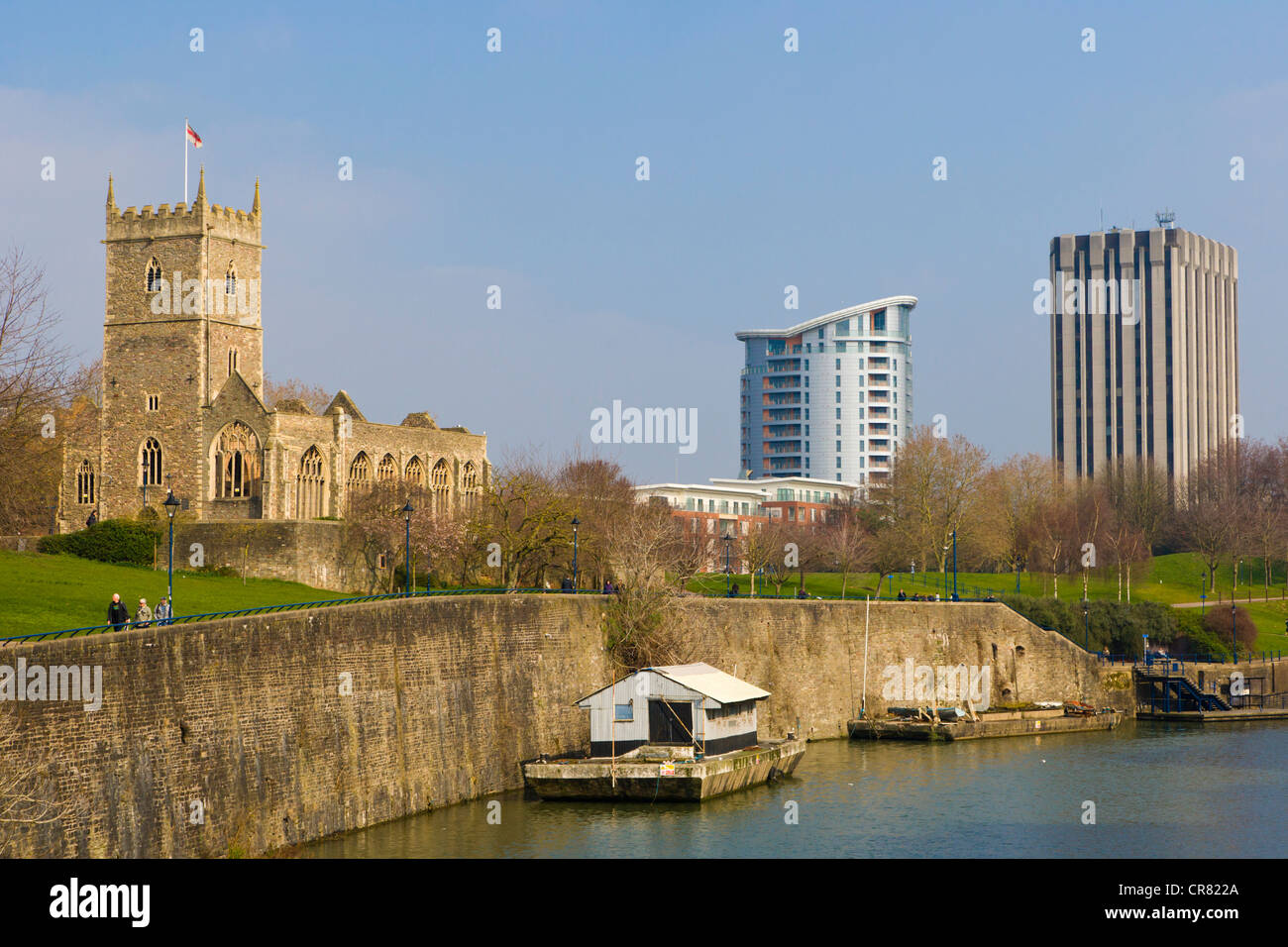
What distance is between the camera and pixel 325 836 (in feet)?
126

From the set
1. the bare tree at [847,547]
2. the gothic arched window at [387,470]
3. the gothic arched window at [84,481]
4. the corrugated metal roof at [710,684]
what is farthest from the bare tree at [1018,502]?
the gothic arched window at [84,481]

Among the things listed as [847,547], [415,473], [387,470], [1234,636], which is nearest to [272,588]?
[387,470]

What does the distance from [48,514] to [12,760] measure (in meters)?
48.2

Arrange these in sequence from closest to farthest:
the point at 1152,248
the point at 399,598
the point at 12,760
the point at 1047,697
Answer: the point at 12,760 < the point at 399,598 < the point at 1047,697 < the point at 1152,248

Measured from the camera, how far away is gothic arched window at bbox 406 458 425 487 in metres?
75.6

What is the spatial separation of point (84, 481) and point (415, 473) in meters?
16.3

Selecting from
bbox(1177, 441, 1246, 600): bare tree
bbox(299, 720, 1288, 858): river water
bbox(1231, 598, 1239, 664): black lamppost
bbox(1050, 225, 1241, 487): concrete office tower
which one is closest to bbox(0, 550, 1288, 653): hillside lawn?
bbox(1231, 598, 1239, 664): black lamppost

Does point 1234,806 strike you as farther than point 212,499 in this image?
No

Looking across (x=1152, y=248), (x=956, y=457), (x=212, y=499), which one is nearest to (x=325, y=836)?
(x=212, y=499)

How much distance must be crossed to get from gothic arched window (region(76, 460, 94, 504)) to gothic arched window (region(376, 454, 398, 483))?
14.1 m

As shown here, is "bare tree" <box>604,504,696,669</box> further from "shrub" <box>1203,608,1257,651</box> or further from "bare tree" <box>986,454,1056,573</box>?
"bare tree" <box>986,454,1056,573</box>

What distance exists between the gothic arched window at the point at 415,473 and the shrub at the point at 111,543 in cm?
1615
